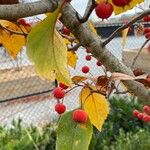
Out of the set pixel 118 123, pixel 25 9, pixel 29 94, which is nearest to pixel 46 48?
pixel 25 9

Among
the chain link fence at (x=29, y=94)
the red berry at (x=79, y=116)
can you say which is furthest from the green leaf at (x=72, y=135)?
the chain link fence at (x=29, y=94)

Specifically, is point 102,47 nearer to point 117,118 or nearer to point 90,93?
point 90,93

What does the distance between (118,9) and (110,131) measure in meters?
2.69

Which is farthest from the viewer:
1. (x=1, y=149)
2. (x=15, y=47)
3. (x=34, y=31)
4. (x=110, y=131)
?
(x=110, y=131)

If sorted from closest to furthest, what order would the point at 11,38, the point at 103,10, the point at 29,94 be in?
the point at 103,10 < the point at 11,38 < the point at 29,94

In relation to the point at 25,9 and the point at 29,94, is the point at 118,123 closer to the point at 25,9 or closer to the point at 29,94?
the point at 29,94

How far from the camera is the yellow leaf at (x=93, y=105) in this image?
0.62 m

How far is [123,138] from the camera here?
2.82m

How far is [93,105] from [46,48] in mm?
213

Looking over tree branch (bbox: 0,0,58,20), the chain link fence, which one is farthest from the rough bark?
the chain link fence

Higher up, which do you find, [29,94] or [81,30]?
[81,30]

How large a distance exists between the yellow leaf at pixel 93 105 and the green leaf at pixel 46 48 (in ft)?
0.59

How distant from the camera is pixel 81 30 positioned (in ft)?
1.49

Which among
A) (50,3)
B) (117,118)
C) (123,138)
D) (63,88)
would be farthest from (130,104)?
(50,3)
